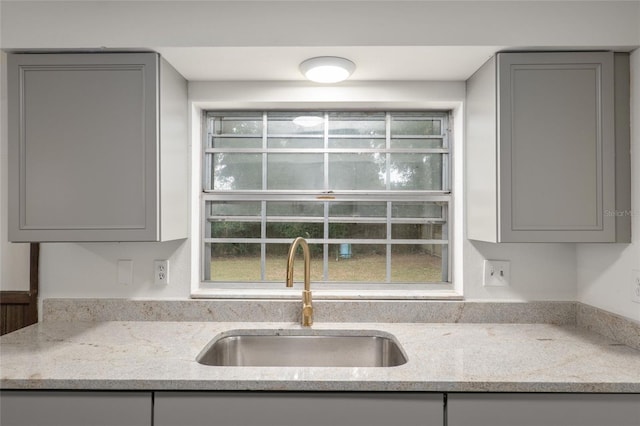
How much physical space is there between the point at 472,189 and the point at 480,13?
0.70m

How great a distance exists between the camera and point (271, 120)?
2059mm

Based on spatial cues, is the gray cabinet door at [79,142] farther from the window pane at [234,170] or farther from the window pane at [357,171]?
the window pane at [357,171]

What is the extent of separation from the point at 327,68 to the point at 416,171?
70cm

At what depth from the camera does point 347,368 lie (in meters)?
1.29

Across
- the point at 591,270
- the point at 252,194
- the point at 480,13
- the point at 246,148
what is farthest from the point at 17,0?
the point at 591,270

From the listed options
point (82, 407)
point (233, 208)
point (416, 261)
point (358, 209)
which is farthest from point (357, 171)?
point (82, 407)

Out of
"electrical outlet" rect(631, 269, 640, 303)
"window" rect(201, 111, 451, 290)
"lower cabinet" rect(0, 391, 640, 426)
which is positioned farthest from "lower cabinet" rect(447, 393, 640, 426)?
"window" rect(201, 111, 451, 290)

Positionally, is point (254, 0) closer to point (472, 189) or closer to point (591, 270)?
point (472, 189)

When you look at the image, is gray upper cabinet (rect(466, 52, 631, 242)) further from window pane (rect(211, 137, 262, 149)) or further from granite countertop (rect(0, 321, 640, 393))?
window pane (rect(211, 137, 262, 149))

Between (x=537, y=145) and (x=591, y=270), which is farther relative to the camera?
(x=591, y=270)

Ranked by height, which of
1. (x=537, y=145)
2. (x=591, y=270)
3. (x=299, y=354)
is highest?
(x=537, y=145)

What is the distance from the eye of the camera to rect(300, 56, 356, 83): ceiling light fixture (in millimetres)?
1625

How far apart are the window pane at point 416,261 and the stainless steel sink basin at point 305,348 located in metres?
0.41

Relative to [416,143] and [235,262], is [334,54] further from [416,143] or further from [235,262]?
[235,262]
